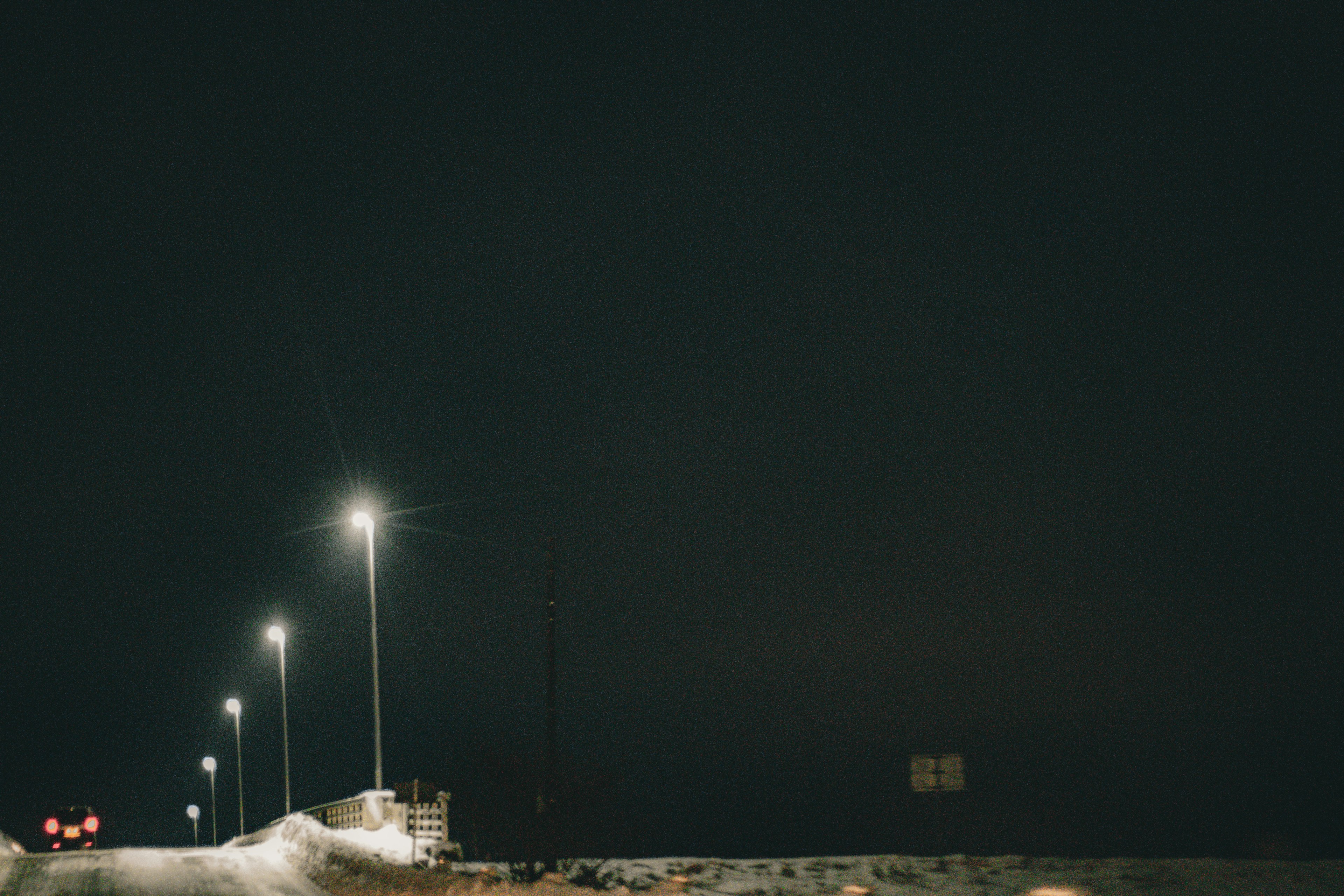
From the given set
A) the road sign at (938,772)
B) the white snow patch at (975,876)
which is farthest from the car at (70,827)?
the road sign at (938,772)

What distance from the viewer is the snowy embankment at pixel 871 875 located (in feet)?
73.2

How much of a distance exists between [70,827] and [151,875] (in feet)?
59.0

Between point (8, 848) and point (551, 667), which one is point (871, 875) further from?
point (8, 848)

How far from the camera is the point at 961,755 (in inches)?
863

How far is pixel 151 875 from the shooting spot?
23078 millimetres

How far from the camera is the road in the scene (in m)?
21.2

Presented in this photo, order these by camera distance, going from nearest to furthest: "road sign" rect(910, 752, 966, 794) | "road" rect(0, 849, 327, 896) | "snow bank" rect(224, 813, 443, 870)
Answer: "road" rect(0, 849, 327, 896) < "road sign" rect(910, 752, 966, 794) < "snow bank" rect(224, 813, 443, 870)

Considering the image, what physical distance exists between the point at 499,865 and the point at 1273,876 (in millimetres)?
15277

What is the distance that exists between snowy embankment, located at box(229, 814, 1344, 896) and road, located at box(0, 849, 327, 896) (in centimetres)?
81

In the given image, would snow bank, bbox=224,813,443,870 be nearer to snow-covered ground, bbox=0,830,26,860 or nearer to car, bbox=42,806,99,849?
snow-covered ground, bbox=0,830,26,860

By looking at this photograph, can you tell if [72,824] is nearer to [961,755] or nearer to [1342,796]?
[961,755]

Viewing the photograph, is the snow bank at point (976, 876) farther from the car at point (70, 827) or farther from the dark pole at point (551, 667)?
the car at point (70, 827)

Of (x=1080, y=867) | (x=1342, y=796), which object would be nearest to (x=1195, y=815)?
(x=1342, y=796)

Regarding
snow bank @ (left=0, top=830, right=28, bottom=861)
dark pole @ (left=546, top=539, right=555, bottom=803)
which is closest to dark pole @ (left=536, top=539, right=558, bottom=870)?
dark pole @ (left=546, top=539, right=555, bottom=803)
